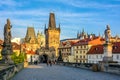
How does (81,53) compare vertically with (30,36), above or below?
below

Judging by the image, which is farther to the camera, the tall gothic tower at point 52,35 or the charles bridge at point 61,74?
the tall gothic tower at point 52,35

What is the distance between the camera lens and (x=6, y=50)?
28.4m

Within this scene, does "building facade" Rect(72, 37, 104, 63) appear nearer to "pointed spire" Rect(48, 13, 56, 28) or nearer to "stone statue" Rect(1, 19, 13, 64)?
"pointed spire" Rect(48, 13, 56, 28)

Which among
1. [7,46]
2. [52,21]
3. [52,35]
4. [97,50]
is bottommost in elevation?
[7,46]

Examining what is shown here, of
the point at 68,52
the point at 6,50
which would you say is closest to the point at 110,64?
the point at 6,50

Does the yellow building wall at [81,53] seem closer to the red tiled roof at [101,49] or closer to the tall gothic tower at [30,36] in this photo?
the red tiled roof at [101,49]

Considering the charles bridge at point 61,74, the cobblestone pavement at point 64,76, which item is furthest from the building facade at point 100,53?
the cobblestone pavement at point 64,76

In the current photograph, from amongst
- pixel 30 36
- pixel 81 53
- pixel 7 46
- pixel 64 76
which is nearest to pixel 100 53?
pixel 81 53

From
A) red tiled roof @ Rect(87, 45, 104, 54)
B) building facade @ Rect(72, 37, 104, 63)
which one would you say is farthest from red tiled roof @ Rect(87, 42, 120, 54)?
building facade @ Rect(72, 37, 104, 63)

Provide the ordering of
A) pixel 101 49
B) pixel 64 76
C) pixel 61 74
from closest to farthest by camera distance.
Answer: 1. pixel 64 76
2. pixel 61 74
3. pixel 101 49

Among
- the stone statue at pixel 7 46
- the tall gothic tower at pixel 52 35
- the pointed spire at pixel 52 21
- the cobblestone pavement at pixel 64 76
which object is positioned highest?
the pointed spire at pixel 52 21

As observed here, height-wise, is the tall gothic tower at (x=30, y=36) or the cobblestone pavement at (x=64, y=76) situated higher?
the tall gothic tower at (x=30, y=36)

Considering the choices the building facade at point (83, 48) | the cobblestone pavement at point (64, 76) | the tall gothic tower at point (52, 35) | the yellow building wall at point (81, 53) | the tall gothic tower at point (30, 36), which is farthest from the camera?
the tall gothic tower at point (30, 36)

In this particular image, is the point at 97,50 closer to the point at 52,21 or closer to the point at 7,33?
the point at 7,33
